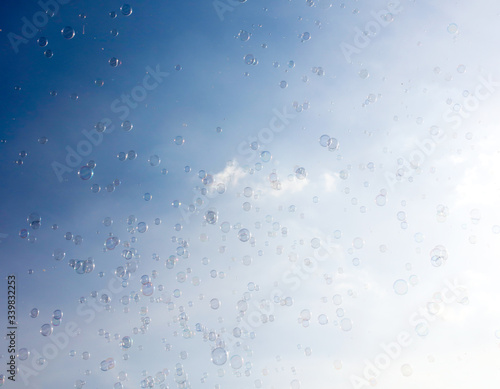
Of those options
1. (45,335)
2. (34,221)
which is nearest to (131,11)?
(34,221)

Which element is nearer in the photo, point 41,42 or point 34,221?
point 41,42

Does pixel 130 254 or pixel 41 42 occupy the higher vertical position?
pixel 41 42

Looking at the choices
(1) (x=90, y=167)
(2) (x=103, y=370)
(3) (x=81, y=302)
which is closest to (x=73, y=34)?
(1) (x=90, y=167)

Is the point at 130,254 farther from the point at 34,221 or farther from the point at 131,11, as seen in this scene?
the point at 131,11

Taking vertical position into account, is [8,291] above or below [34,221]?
below

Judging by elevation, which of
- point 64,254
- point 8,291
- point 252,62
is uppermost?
point 252,62

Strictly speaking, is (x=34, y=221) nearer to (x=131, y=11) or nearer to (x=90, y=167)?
(x=90, y=167)

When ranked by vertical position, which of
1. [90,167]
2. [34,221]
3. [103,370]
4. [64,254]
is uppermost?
[90,167]

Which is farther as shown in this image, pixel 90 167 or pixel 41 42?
pixel 90 167
